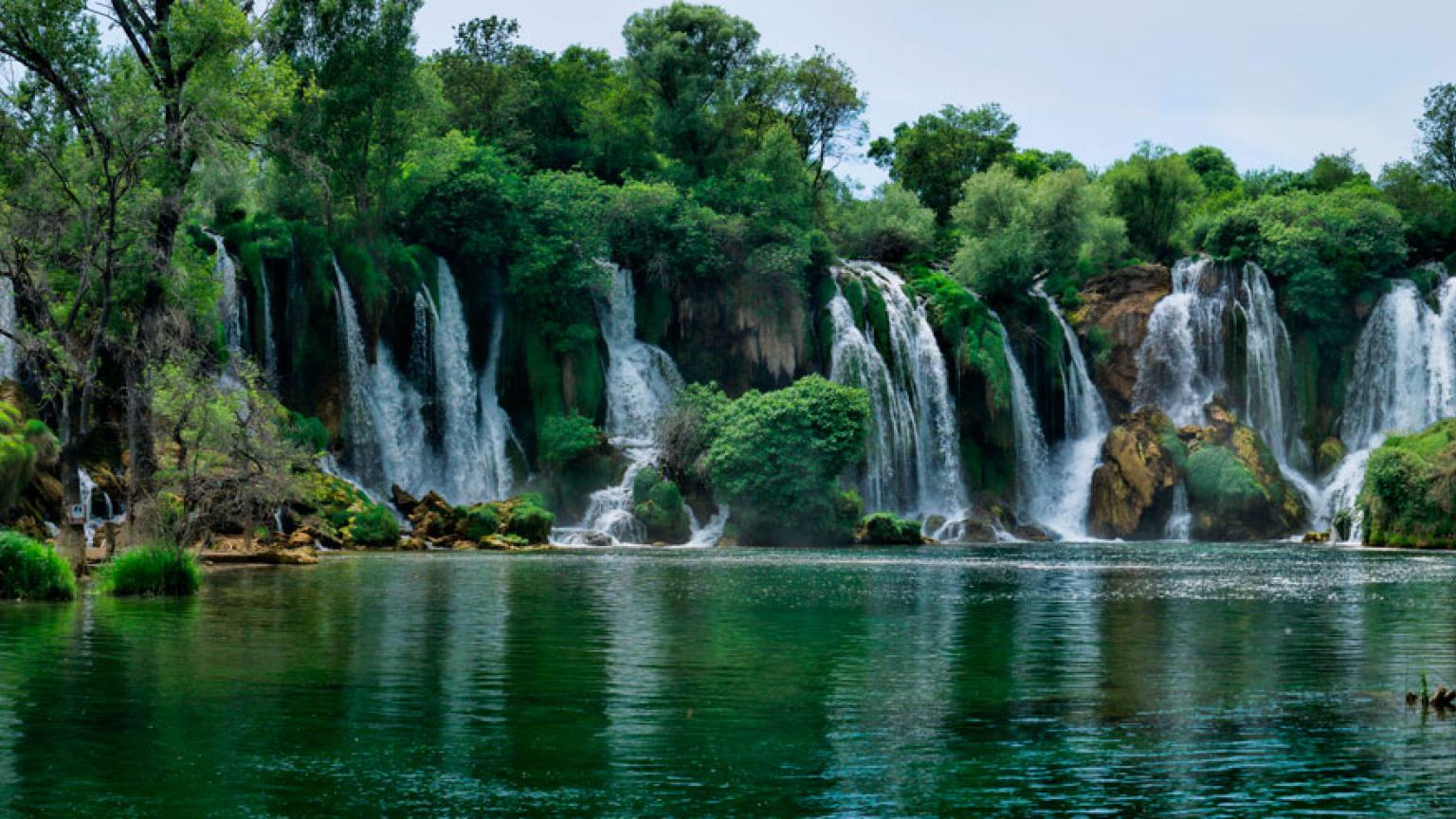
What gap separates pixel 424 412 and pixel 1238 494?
117 ft

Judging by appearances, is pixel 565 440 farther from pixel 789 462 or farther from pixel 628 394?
pixel 789 462

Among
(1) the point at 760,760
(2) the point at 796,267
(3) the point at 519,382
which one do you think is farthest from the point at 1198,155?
(1) the point at 760,760

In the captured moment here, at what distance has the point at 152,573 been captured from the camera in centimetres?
2944

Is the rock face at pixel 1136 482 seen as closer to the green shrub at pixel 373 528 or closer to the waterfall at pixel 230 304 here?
the green shrub at pixel 373 528

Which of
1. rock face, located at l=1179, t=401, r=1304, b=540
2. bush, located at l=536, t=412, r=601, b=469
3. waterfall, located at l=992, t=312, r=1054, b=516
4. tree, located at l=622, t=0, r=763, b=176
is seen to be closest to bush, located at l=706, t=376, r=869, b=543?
bush, located at l=536, t=412, r=601, b=469

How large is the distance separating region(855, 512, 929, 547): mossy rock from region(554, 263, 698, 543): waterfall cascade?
9145mm

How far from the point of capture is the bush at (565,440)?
64.1 meters

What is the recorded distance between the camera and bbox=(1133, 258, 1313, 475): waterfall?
7619 cm

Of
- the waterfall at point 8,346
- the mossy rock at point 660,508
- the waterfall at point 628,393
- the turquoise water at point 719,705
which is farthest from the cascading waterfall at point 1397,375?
the waterfall at point 8,346

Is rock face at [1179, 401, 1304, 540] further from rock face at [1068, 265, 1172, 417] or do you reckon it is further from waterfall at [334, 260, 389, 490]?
waterfall at [334, 260, 389, 490]

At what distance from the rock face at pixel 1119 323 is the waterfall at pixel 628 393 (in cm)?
2135

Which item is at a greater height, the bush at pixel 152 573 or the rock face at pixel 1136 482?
the rock face at pixel 1136 482

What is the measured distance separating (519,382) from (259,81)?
3355cm

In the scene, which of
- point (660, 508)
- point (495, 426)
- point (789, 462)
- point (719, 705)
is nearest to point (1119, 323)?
Result: point (789, 462)
